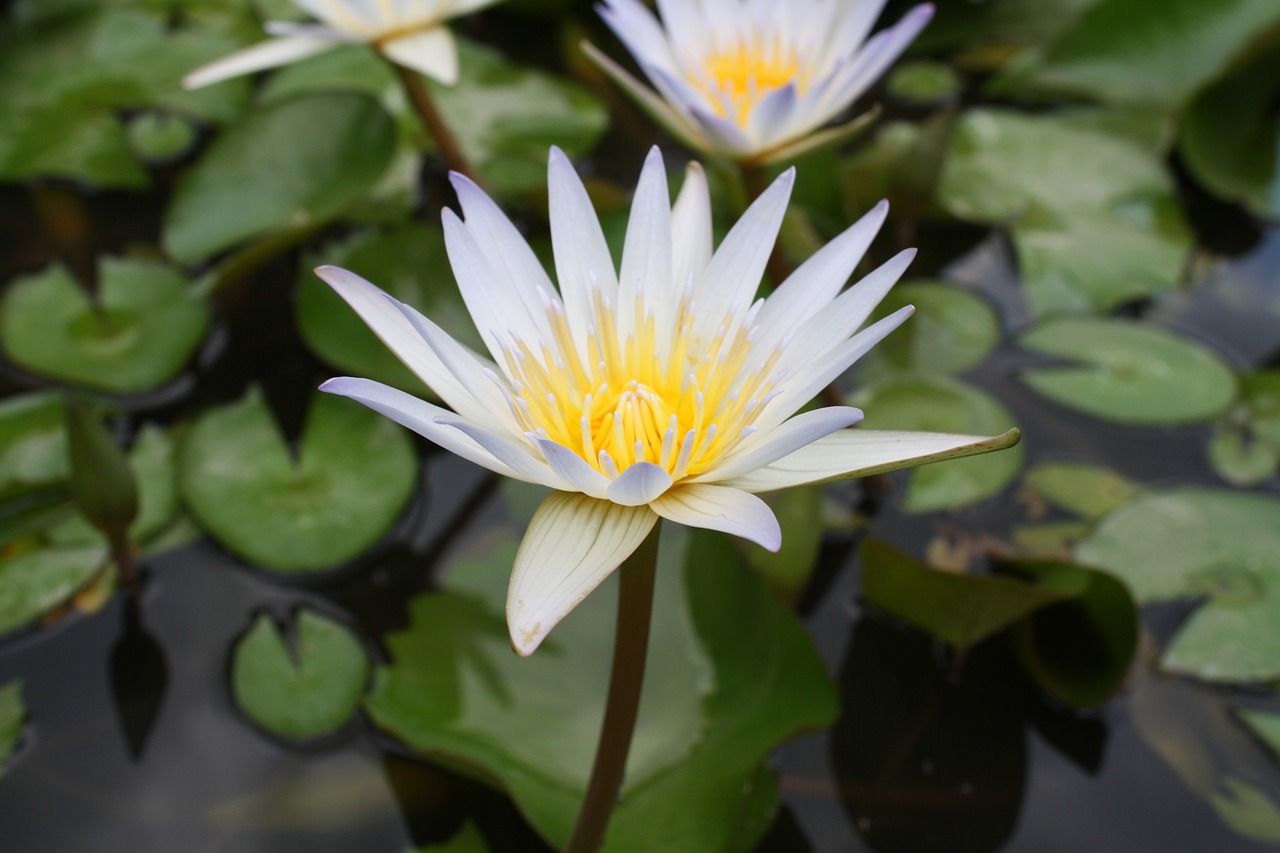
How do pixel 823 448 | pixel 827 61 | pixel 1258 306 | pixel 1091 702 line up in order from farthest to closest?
pixel 1258 306 → pixel 827 61 → pixel 1091 702 → pixel 823 448

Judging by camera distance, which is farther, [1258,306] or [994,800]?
[1258,306]

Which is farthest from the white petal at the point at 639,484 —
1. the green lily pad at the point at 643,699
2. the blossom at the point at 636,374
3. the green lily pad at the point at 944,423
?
the green lily pad at the point at 944,423

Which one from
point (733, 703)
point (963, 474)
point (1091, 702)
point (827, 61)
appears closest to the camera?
point (733, 703)

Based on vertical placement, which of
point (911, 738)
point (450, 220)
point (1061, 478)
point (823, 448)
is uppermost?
point (450, 220)

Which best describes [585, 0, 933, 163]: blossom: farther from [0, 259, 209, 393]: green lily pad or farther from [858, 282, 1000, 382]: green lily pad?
[0, 259, 209, 393]: green lily pad

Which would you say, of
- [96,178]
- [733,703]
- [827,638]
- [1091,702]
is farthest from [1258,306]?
[96,178]

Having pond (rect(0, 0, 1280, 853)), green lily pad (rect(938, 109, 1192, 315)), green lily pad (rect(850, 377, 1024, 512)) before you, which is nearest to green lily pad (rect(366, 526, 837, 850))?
pond (rect(0, 0, 1280, 853))

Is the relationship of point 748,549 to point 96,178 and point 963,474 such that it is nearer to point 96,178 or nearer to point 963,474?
point 963,474

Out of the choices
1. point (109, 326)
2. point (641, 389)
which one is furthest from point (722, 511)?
point (109, 326)
